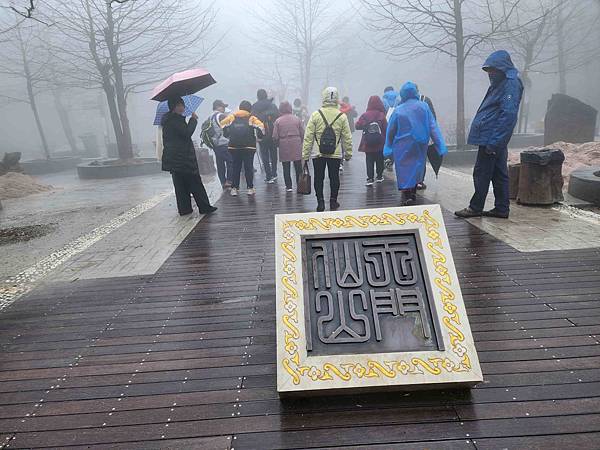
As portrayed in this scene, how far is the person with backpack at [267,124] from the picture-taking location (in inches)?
352

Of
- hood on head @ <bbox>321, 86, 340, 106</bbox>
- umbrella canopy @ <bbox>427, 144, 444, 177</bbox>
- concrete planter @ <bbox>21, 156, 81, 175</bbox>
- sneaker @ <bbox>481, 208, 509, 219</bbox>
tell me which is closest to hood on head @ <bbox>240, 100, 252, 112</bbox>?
hood on head @ <bbox>321, 86, 340, 106</bbox>

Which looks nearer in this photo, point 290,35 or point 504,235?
point 504,235

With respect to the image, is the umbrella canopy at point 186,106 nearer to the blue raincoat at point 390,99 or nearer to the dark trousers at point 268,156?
the dark trousers at point 268,156

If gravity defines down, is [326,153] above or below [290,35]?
below

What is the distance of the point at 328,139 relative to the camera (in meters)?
5.77

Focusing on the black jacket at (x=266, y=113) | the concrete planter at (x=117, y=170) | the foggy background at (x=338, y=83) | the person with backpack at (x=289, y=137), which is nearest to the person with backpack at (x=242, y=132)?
the person with backpack at (x=289, y=137)

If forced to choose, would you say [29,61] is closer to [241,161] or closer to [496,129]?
[241,161]

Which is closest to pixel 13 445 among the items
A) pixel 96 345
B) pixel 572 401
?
pixel 96 345

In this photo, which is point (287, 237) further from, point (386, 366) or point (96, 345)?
point (96, 345)

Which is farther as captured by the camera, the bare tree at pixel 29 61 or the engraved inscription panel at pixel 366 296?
the bare tree at pixel 29 61

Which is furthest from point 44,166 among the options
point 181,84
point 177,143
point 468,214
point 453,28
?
point 468,214

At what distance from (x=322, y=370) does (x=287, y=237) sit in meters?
0.82

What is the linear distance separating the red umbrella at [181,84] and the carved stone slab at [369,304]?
386 cm

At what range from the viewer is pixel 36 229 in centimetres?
712
